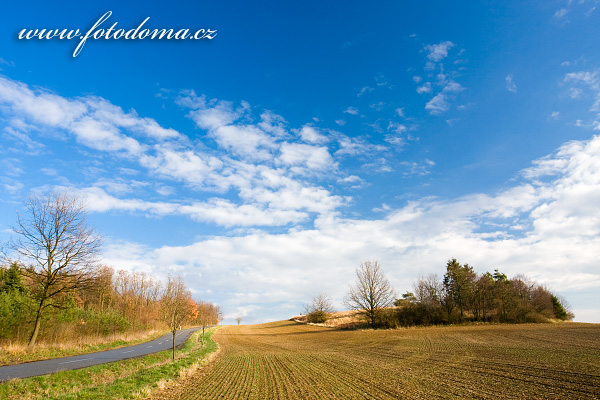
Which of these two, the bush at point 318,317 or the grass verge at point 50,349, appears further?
the bush at point 318,317

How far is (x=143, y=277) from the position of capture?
75375mm

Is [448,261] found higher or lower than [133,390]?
higher

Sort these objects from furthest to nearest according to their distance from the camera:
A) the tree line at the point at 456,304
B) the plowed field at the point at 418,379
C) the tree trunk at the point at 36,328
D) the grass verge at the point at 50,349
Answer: the tree line at the point at 456,304 < the tree trunk at the point at 36,328 < the grass verge at the point at 50,349 < the plowed field at the point at 418,379

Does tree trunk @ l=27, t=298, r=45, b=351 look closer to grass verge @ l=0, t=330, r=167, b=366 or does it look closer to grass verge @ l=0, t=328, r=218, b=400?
grass verge @ l=0, t=330, r=167, b=366

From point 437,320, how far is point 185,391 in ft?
166

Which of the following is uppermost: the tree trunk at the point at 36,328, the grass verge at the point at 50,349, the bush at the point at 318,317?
the tree trunk at the point at 36,328

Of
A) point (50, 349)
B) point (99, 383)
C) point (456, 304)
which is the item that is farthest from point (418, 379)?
point (456, 304)

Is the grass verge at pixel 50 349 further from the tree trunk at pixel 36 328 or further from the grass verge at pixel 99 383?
the grass verge at pixel 99 383

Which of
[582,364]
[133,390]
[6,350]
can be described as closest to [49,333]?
[6,350]

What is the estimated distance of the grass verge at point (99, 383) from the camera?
11.2m

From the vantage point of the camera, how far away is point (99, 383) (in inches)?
537

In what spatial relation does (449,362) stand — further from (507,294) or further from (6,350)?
(507,294)

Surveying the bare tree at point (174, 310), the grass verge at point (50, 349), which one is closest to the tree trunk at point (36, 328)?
the grass verge at point (50, 349)

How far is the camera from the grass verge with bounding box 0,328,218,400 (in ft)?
36.8
